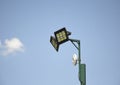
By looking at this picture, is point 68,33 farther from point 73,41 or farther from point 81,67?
point 81,67

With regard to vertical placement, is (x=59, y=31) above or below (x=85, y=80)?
above

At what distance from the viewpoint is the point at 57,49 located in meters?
10.9

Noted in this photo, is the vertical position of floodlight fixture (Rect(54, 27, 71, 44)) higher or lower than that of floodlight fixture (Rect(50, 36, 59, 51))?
higher

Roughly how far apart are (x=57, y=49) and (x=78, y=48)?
794mm

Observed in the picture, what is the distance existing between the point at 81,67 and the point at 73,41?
3.40 ft

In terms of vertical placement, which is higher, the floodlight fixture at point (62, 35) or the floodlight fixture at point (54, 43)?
the floodlight fixture at point (62, 35)

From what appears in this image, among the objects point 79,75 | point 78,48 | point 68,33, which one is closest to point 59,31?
point 68,33

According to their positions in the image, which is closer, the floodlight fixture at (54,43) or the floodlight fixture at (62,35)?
the floodlight fixture at (62,35)

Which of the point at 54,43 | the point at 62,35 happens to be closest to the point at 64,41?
the point at 62,35

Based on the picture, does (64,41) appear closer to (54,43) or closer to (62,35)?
(62,35)

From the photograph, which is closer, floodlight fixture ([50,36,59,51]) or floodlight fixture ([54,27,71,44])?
floodlight fixture ([54,27,71,44])

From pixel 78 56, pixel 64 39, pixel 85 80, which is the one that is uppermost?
pixel 64 39

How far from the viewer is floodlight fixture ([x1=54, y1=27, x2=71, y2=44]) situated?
34.6 ft

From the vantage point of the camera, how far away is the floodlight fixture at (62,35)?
10.5 m
